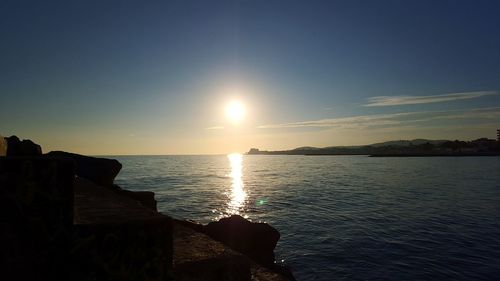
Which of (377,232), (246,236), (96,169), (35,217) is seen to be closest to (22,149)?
(35,217)

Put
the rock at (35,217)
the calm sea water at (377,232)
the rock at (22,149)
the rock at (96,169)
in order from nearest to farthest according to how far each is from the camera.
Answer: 1. the rock at (35,217)
2. the rock at (22,149)
3. the rock at (96,169)
4. the calm sea water at (377,232)

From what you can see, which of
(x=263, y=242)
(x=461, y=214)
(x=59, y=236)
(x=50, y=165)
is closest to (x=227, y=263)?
(x=59, y=236)

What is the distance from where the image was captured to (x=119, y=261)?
8.92 ft

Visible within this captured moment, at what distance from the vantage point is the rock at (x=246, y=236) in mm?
10430

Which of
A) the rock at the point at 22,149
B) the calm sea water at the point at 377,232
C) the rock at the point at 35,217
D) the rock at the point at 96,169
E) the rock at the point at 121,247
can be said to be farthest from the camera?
the calm sea water at the point at 377,232

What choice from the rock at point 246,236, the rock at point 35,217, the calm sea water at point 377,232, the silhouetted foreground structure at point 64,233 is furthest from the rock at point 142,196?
the rock at point 35,217

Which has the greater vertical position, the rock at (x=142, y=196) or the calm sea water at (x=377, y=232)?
the rock at (x=142, y=196)

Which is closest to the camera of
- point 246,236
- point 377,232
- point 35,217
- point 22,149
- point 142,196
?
point 35,217

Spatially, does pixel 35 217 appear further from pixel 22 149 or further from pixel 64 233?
pixel 22 149

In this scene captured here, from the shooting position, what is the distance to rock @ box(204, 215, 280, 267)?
10.4 metres

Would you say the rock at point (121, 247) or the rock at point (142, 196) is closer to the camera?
the rock at point (121, 247)

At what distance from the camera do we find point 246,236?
35.3 feet

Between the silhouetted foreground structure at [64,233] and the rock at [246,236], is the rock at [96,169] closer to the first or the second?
the rock at [246,236]

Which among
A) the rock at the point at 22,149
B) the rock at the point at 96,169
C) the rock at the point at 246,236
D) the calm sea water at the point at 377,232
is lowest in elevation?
the calm sea water at the point at 377,232
